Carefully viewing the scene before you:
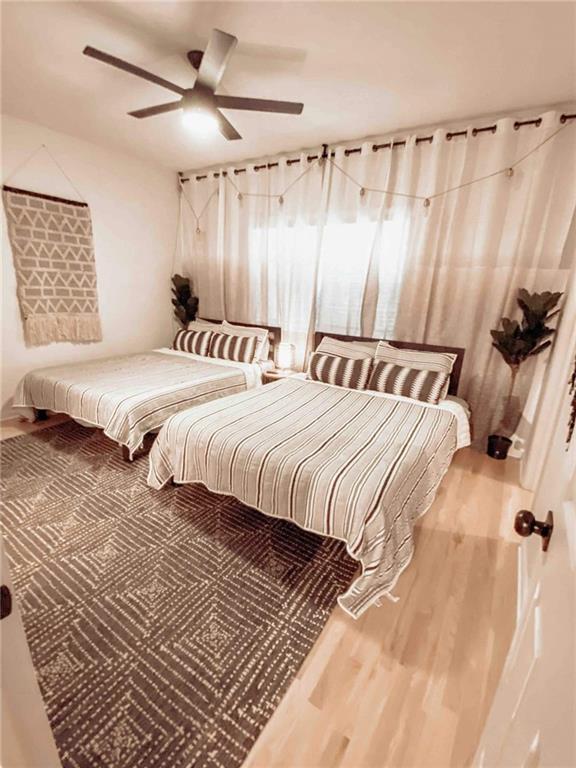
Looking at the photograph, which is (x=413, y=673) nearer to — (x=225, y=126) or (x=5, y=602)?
(x=5, y=602)

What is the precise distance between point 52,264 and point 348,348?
2.97 metres

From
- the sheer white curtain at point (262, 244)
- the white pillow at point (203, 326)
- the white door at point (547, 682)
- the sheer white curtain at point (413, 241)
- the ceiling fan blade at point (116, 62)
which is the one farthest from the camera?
the white pillow at point (203, 326)

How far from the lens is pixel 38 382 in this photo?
2973 millimetres

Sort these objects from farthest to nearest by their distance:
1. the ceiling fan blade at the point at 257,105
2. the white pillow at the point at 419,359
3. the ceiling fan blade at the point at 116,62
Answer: the white pillow at the point at 419,359
the ceiling fan blade at the point at 257,105
the ceiling fan blade at the point at 116,62

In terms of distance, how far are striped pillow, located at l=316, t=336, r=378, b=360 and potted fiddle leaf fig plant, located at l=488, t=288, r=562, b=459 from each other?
97 centimetres

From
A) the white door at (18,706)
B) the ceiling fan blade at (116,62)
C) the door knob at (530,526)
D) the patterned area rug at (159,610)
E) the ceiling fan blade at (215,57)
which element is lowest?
the patterned area rug at (159,610)

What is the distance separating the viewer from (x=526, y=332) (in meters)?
2.47

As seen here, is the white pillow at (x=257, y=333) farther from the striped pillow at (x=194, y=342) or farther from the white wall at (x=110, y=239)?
the white wall at (x=110, y=239)

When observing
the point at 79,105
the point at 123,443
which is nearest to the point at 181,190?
the point at 79,105

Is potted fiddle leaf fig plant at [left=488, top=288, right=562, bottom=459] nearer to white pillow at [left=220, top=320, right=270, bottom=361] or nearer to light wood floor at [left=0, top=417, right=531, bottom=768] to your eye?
light wood floor at [left=0, top=417, right=531, bottom=768]

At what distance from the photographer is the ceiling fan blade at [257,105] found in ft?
6.21

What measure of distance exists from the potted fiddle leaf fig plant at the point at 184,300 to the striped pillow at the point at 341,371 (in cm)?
204

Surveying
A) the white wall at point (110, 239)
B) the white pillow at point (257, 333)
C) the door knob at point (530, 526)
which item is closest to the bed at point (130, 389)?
the white pillow at point (257, 333)

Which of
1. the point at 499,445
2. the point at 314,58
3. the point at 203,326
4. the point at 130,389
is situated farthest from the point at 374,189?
the point at 130,389
